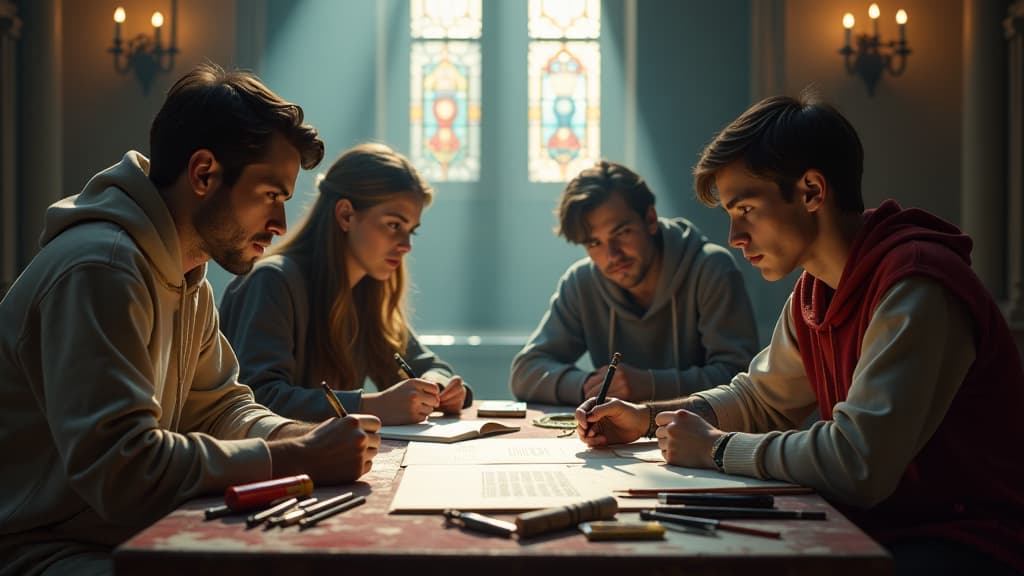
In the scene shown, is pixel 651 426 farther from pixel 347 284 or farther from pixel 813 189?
pixel 347 284

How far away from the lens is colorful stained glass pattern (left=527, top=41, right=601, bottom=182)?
585 centimetres

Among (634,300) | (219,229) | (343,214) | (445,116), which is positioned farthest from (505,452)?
(445,116)

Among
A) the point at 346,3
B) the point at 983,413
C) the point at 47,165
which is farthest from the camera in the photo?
the point at 346,3

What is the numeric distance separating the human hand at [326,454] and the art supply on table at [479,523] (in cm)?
30

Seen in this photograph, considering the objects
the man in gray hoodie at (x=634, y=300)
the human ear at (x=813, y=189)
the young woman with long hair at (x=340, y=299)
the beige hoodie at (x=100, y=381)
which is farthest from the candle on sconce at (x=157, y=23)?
the human ear at (x=813, y=189)

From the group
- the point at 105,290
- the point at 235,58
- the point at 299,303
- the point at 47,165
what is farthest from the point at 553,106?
the point at 105,290

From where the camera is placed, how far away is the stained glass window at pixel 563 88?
230 inches

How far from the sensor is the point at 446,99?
5867 mm

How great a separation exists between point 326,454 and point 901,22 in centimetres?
488

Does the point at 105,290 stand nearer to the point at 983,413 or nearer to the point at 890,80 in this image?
the point at 983,413

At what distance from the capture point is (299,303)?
9.12ft

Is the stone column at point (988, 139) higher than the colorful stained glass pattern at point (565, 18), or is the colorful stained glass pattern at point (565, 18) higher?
the colorful stained glass pattern at point (565, 18)

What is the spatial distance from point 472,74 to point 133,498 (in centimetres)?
477

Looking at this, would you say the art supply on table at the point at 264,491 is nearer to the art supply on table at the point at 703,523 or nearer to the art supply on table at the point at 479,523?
the art supply on table at the point at 479,523
